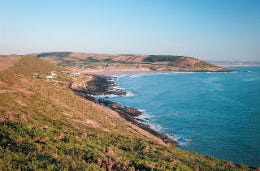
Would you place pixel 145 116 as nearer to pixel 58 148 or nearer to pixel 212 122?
pixel 212 122

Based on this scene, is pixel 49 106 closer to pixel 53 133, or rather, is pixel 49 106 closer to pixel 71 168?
pixel 53 133

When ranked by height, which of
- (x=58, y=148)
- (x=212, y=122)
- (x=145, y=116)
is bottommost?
(x=145, y=116)

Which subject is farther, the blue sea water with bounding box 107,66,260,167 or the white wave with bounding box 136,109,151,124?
the white wave with bounding box 136,109,151,124

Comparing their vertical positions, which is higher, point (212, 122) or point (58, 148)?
point (58, 148)

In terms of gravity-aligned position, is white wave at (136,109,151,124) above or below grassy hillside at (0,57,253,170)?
below

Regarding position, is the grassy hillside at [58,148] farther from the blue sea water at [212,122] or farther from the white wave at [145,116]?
the white wave at [145,116]

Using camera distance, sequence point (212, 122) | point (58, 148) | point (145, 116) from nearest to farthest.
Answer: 1. point (58, 148)
2. point (212, 122)
3. point (145, 116)

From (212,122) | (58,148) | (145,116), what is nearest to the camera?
(58,148)

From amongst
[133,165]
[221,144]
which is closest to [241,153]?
[221,144]

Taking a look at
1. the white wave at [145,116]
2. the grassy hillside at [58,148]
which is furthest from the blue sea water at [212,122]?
the grassy hillside at [58,148]

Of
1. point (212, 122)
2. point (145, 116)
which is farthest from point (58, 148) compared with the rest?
point (212, 122)

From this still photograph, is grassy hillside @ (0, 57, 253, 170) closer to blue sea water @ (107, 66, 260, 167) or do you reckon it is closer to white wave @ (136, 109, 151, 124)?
blue sea water @ (107, 66, 260, 167)

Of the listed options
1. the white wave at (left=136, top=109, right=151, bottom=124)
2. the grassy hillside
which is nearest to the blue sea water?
the white wave at (left=136, top=109, right=151, bottom=124)
